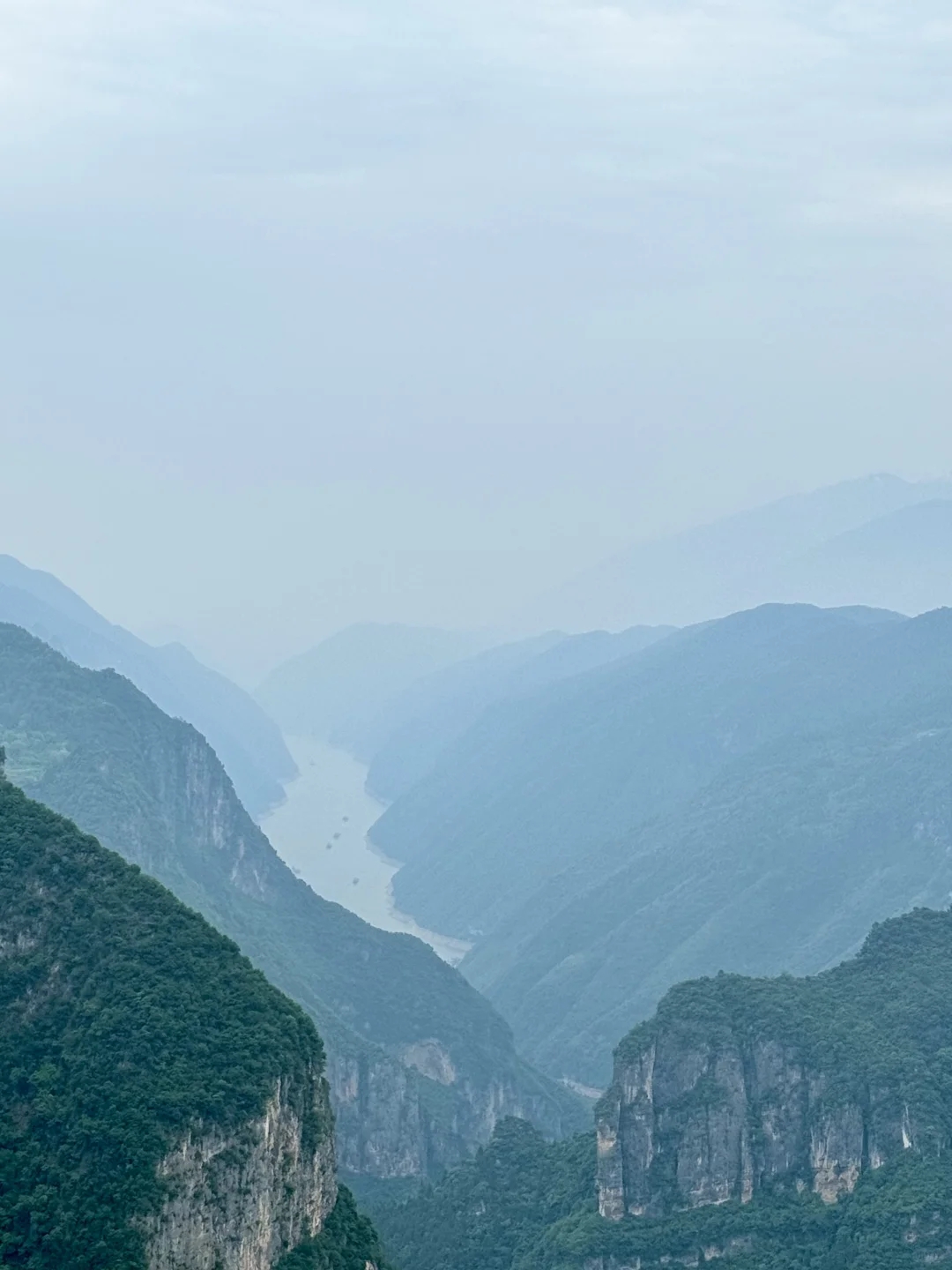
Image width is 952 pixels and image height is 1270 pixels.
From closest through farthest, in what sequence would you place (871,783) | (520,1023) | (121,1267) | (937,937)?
(121,1267) → (937,937) → (520,1023) → (871,783)

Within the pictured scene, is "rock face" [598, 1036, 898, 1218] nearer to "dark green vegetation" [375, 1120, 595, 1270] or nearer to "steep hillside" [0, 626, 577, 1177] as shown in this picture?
"dark green vegetation" [375, 1120, 595, 1270]

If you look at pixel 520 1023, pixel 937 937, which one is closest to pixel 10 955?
pixel 937 937

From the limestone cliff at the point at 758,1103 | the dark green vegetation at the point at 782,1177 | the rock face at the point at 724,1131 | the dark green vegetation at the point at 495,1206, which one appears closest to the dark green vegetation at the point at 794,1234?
the dark green vegetation at the point at 782,1177

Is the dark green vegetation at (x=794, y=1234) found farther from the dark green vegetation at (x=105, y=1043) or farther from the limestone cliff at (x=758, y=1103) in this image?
the dark green vegetation at (x=105, y=1043)

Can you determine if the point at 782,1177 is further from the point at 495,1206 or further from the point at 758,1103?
the point at 495,1206

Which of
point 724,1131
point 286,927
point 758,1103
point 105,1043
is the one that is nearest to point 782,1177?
point 724,1131

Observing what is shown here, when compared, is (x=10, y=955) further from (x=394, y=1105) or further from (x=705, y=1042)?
(x=394, y=1105)
